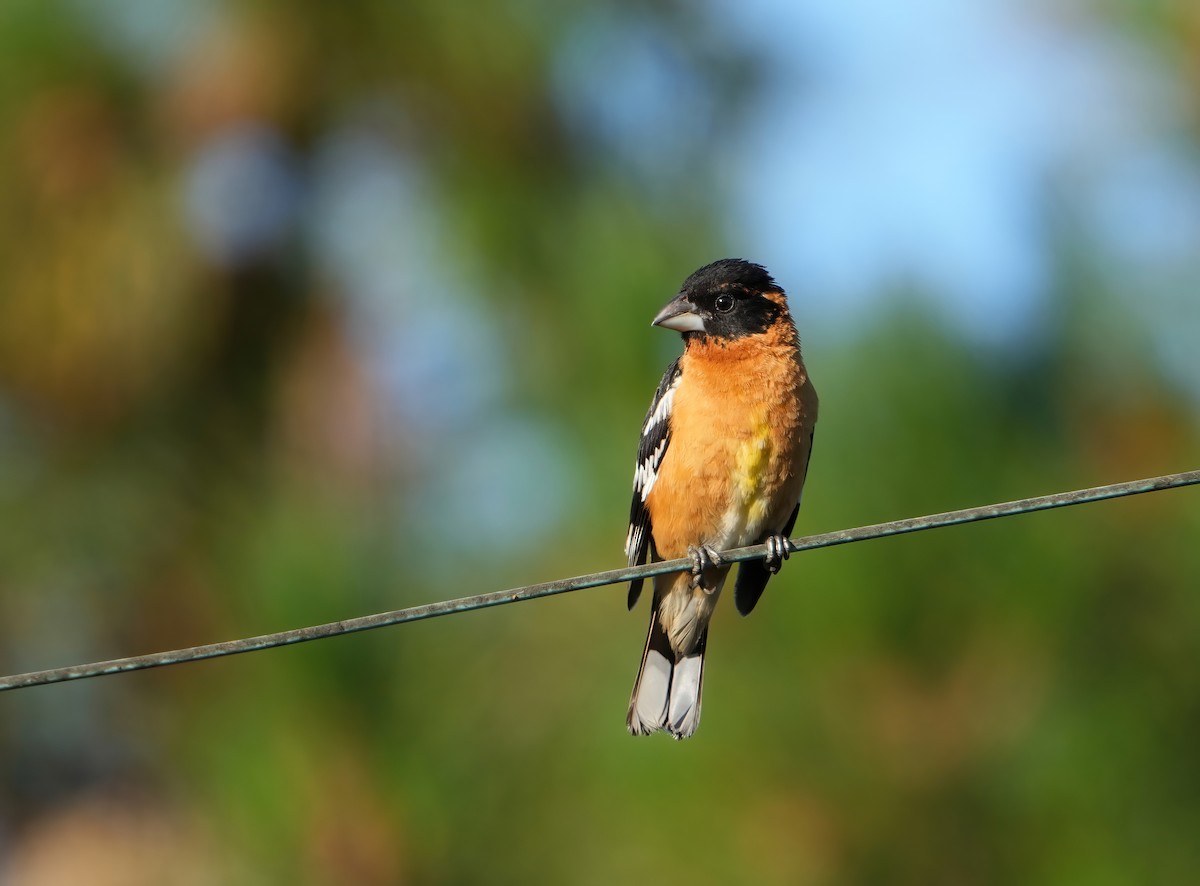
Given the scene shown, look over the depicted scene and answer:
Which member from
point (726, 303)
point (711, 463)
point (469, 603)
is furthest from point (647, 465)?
point (469, 603)

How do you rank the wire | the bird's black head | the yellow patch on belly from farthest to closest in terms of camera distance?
the bird's black head → the yellow patch on belly → the wire

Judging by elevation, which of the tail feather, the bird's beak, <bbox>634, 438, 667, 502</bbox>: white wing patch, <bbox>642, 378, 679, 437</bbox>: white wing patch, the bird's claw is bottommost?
the tail feather

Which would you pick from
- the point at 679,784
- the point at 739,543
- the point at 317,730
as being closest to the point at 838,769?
the point at 679,784

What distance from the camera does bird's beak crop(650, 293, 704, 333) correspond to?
6035mm

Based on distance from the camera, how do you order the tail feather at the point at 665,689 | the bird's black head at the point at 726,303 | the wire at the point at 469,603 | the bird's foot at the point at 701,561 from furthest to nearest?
the tail feather at the point at 665,689 → the bird's black head at the point at 726,303 → the bird's foot at the point at 701,561 → the wire at the point at 469,603

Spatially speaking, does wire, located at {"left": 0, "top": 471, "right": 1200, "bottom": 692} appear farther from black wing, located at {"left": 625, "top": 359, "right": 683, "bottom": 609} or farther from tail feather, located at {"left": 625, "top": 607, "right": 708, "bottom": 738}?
tail feather, located at {"left": 625, "top": 607, "right": 708, "bottom": 738}

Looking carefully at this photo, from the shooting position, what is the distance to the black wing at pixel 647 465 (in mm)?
6035

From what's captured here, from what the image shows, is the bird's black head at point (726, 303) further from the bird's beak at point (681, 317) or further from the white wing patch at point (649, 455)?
the white wing patch at point (649, 455)

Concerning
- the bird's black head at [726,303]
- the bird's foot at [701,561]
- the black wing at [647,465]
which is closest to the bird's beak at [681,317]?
the bird's black head at [726,303]

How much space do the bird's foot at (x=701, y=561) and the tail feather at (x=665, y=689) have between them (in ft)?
0.78

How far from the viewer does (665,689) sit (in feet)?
20.6

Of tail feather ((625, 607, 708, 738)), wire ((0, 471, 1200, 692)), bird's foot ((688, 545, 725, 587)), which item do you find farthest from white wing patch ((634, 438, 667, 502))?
wire ((0, 471, 1200, 692))

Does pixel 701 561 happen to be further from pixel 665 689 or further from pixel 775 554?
pixel 665 689

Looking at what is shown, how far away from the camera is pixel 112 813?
9789 mm
